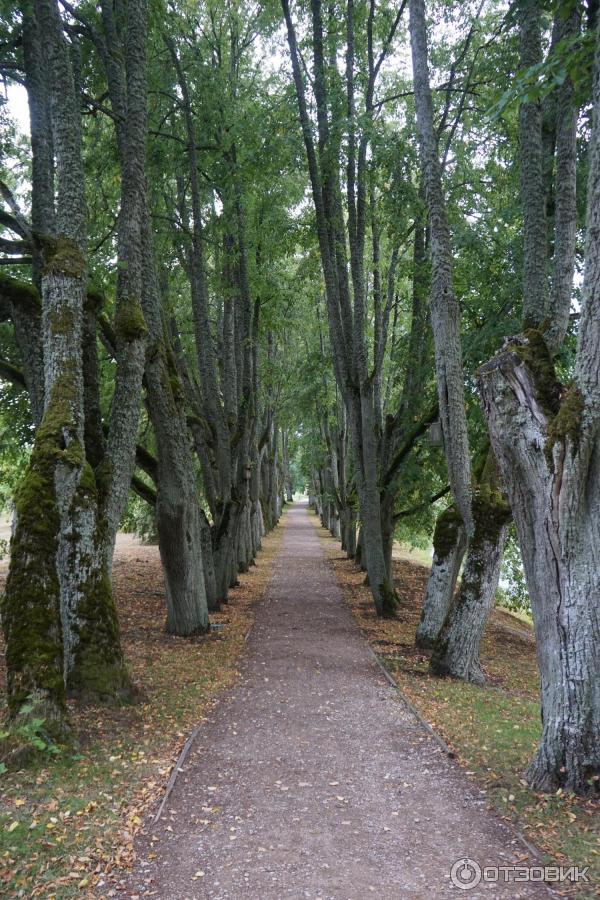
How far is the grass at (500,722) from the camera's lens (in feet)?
13.6

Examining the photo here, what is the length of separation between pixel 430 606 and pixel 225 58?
12665 millimetres

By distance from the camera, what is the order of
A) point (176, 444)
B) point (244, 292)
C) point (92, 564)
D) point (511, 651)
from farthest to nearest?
point (244, 292)
point (511, 651)
point (176, 444)
point (92, 564)

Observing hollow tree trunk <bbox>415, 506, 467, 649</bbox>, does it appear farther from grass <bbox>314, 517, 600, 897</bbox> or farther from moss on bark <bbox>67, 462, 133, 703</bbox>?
moss on bark <bbox>67, 462, 133, 703</bbox>

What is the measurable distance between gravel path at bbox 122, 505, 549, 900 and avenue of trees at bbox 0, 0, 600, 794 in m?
1.02

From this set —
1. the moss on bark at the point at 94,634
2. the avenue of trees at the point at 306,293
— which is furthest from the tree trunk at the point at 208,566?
the moss on bark at the point at 94,634

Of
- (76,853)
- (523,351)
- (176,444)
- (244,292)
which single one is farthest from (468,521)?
(244,292)

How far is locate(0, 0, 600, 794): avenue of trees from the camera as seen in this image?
16.2ft

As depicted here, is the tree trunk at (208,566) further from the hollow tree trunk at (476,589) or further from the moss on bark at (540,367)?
the moss on bark at (540,367)

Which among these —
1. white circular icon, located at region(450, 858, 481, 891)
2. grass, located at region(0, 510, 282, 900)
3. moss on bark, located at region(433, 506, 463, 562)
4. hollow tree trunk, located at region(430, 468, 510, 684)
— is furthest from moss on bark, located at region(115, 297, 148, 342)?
white circular icon, located at region(450, 858, 481, 891)

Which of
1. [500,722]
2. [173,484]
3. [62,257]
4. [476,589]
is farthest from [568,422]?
[173,484]

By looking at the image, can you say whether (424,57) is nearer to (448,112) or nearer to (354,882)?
(448,112)

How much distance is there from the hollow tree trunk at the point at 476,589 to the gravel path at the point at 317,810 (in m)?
1.00

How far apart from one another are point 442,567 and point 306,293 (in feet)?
38.4

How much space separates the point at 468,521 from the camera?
842 centimetres
